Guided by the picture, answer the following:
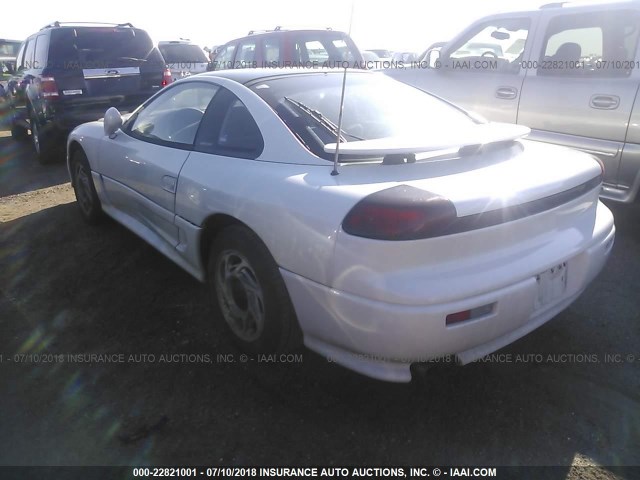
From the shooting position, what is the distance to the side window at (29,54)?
7777 mm

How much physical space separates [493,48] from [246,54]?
4553mm

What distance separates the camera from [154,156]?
3268 mm

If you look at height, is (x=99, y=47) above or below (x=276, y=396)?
above

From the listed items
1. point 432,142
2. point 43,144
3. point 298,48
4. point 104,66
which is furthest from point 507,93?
point 43,144

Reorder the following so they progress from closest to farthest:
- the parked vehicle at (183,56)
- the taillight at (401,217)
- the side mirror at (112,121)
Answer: the taillight at (401,217), the side mirror at (112,121), the parked vehicle at (183,56)

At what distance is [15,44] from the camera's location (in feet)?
47.5

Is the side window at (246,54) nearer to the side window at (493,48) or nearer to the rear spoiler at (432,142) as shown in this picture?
the side window at (493,48)

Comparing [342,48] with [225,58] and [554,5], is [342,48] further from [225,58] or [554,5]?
[554,5]

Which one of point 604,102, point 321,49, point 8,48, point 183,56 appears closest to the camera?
point 604,102

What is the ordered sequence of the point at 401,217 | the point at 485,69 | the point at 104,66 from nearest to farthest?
the point at 401,217
the point at 485,69
the point at 104,66

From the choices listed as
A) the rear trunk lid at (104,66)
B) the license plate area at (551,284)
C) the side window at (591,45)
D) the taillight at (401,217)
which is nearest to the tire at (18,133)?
the rear trunk lid at (104,66)

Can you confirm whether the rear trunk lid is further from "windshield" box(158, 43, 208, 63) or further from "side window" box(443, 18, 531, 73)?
"windshield" box(158, 43, 208, 63)

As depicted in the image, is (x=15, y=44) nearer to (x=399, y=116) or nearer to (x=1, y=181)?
(x=1, y=181)

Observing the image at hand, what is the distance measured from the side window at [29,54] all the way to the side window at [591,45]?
23.3 feet
